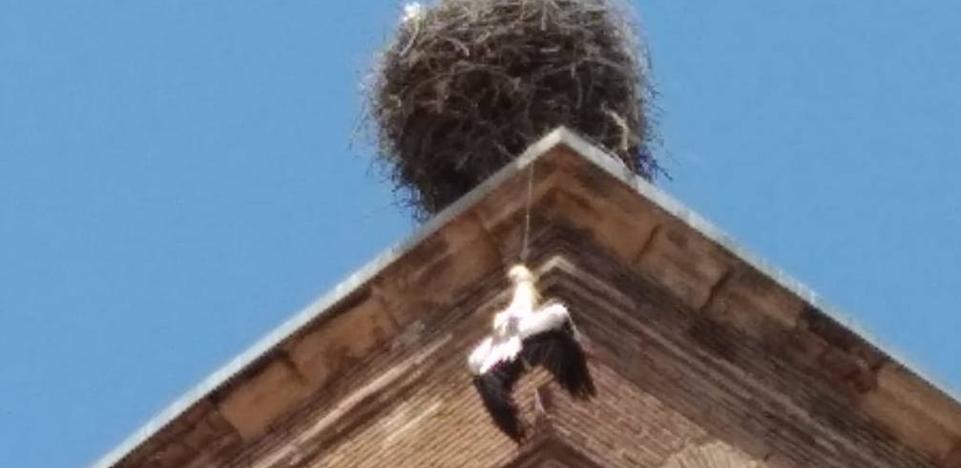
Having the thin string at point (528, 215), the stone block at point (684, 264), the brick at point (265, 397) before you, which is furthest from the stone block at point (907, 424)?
the brick at point (265, 397)

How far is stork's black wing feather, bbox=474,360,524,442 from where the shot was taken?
45.5ft

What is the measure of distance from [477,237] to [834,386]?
120 centimetres

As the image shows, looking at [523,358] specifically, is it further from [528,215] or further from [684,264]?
[684,264]

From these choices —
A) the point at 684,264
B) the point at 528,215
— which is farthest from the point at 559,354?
the point at 684,264

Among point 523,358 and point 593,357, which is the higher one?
point 593,357

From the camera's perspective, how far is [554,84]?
54.9ft

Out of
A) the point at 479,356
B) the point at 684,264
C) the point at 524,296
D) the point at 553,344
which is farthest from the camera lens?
the point at 684,264

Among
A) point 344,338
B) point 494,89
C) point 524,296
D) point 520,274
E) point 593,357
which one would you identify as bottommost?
point 593,357

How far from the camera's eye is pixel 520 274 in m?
14.4

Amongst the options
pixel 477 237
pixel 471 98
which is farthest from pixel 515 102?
pixel 477 237

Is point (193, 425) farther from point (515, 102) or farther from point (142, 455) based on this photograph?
point (515, 102)

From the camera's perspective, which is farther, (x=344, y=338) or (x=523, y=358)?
(x=344, y=338)

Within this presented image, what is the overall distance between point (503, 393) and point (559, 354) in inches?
7.6

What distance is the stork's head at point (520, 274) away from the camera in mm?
14367
